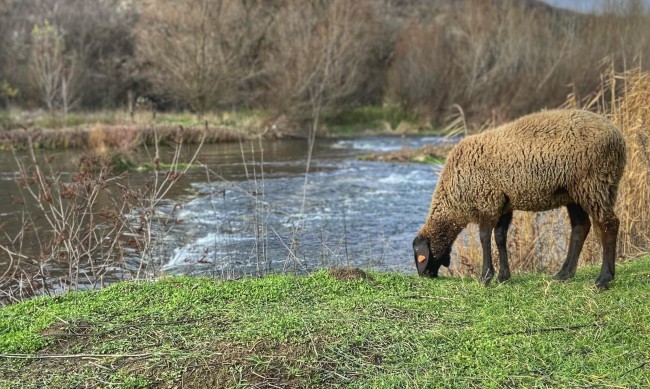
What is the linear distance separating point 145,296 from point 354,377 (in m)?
2.50

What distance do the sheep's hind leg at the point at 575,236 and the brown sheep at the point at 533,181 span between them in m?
0.01

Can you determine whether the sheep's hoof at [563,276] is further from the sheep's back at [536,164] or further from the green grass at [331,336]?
the sheep's back at [536,164]

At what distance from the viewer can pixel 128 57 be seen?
44.7m

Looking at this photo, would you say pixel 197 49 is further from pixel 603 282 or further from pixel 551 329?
pixel 551 329

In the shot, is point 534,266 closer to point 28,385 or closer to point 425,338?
point 425,338

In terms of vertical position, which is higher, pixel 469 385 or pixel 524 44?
pixel 524 44

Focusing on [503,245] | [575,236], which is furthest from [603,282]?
[503,245]

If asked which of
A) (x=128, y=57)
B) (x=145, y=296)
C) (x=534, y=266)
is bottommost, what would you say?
(x=534, y=266)

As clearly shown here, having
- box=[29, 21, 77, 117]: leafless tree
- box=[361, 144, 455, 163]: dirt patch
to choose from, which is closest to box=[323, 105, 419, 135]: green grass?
box=[361, 144, 455, 163]: dirt patch

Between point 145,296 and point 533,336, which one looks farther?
point 145,296

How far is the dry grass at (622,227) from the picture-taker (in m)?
8.55

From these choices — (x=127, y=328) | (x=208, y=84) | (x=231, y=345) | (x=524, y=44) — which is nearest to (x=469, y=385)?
(x=231, y=345)

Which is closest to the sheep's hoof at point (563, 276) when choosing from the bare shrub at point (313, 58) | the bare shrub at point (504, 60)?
the bare shrub at point (313, 58)

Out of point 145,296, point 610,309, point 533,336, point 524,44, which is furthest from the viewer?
point 524,44
